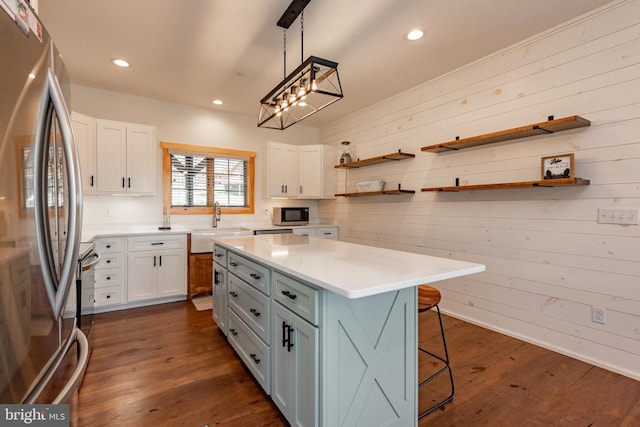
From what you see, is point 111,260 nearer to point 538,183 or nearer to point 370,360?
point 370,360

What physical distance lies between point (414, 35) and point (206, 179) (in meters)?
3.37

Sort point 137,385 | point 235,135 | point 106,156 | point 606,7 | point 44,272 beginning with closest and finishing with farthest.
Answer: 1. point 44,272
2. point 137,385
3. point 606,7
4. point 106,156
5. point 235,135

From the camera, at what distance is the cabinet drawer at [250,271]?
72.1 inches

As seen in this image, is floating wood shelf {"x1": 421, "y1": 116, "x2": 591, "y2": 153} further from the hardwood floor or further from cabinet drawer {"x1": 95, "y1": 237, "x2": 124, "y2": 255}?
cabinet drawer {"x1": 95, "y1": 237, "x2": 124, "y2": 255}

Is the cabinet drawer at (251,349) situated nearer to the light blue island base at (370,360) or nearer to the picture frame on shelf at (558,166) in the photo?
the light blue island base at (370,360)

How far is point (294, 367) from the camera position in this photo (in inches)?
60.2

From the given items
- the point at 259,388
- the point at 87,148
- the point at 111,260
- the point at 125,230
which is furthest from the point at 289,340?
the point at 87,148

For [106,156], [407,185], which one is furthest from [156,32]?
[407,185]

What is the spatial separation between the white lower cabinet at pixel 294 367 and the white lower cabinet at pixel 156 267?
2546 millimetres

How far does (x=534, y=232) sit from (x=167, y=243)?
3931mm

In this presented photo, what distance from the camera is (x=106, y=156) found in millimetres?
3623

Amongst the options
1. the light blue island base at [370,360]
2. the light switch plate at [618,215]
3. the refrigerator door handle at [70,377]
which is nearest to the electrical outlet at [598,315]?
the light switch plate at [618,215]

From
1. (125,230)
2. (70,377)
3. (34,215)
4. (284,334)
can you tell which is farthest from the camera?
(125,230)

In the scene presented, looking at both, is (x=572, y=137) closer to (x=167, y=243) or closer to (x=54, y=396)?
(x=54, y=396)
